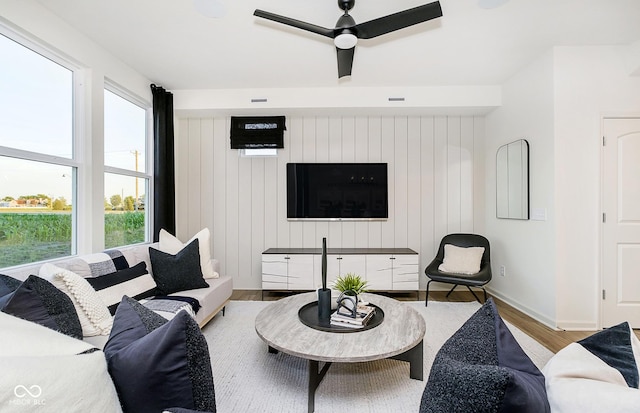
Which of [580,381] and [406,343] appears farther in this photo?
[406,343]

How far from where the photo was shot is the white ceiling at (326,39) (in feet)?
7.55

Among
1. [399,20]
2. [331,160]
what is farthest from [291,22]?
[331,160]

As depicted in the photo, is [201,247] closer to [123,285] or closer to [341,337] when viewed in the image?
[123,285]

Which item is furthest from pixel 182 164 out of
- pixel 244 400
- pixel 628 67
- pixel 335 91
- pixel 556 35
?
pixel 628 67

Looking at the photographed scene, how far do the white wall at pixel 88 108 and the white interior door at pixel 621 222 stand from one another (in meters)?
4.73

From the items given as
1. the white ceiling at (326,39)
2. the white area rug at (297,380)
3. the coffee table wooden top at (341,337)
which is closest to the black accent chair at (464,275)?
the white area rug at (297,380)

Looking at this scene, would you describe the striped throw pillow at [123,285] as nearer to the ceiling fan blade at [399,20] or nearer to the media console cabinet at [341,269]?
the media console cabinet at [341,269]

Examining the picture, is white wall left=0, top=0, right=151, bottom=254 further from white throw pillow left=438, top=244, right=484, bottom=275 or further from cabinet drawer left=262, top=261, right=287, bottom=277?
white throw pillow left=438, top=244, right=484, bottom=275

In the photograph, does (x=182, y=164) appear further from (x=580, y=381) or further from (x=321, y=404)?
(x=580, y=381)

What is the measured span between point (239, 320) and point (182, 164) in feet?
7.85

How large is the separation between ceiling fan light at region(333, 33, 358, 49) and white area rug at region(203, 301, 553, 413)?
2.31 meters

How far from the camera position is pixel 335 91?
380 cm

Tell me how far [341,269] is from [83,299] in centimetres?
267

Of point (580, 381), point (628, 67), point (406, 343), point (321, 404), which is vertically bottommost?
point (321, 404)
